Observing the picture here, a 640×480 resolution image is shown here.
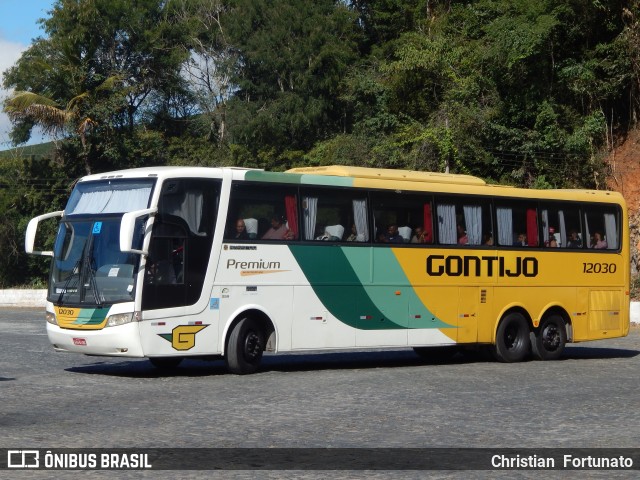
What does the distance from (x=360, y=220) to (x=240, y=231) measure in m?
2.58

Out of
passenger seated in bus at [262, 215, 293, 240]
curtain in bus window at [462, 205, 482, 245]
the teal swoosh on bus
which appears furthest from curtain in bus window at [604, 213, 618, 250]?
passenger seated in bus at [262, 215, 293, 240]

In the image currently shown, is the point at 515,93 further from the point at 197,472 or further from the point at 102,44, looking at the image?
the point at 197,472

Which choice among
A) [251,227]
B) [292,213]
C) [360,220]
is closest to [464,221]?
[360,220]

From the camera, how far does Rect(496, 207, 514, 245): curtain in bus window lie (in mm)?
22531

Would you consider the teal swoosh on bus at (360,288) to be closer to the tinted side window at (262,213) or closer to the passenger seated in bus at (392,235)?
the passenger seated in bus at (392,235)

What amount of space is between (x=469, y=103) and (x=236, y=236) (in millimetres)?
30450

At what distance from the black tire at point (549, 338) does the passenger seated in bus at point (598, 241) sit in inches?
73.7

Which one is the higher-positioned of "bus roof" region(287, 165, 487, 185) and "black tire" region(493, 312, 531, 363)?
"bus roof" region(287, 165, 487, 185)

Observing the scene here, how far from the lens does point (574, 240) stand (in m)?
23.9

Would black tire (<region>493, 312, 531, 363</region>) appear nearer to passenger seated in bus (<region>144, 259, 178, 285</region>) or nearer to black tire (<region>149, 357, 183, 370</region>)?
black tire (<region>149, 357, 183, 370</region>)

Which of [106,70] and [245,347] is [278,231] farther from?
[106,70]

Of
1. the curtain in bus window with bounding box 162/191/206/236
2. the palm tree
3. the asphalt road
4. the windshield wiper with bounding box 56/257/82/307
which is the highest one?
the palm tree

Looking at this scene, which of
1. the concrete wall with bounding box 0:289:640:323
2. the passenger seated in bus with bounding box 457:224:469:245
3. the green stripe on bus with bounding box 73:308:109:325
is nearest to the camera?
the green stripe on bus with bounding box 73:308:109:325

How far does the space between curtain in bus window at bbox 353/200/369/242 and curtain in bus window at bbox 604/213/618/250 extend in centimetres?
686
